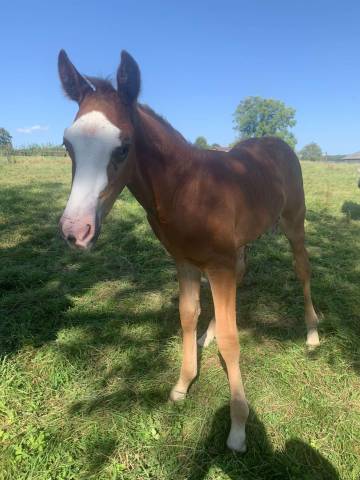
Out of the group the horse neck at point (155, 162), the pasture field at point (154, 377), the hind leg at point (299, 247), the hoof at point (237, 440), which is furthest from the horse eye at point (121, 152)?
the hind leg at point (299, 247)

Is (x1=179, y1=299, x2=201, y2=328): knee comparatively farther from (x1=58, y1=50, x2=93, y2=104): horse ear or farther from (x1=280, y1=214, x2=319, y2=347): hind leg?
(x1=58, y1=50, x2=93, y2=104): horse ear

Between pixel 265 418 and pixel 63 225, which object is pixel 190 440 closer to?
pixel 265 418

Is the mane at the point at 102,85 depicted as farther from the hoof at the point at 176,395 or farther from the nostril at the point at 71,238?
the hoof at the point at 176,395

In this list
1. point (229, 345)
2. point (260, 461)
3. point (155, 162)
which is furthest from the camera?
point (229, 345)

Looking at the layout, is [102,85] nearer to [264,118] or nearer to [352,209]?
[352,209]

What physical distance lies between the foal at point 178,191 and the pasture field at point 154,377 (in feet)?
0.77

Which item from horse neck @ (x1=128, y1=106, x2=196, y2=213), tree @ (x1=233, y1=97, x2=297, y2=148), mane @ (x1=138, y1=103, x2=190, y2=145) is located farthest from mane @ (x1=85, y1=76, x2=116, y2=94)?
tree @ (x1=233, y1=97, x2=297, y2=148)

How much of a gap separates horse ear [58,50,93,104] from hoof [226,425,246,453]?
2357mm

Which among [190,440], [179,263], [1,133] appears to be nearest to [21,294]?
[179,263]

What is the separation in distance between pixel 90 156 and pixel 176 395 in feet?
6.49

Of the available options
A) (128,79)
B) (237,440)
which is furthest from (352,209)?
(128,79)

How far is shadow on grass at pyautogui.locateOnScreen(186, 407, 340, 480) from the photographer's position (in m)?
2.10

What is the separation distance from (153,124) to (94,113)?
464 millimetres

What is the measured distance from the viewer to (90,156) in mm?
1624
